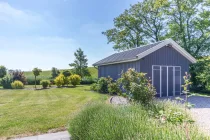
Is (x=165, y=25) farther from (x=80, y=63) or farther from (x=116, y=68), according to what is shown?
(x=80, y=63)

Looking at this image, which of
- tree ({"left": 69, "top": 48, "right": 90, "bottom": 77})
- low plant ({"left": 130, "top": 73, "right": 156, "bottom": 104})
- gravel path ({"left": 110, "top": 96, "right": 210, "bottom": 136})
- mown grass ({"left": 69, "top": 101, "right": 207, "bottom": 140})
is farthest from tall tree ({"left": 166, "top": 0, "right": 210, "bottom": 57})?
mown grass ({"left": 69, "top": 101, "right": 207, "bottom": 140})

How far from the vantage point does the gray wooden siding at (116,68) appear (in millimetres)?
13458

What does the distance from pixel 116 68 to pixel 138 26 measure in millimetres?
14559

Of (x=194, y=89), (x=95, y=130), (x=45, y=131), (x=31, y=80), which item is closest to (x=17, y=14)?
(x=45, y=131)

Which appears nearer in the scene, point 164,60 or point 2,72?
point 164,60

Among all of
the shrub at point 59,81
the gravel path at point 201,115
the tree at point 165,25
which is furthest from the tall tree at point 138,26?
the gravel path at point 201,115

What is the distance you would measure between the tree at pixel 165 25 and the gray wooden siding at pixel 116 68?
1100 cm

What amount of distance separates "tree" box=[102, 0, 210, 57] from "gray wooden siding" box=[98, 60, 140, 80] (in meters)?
11.0

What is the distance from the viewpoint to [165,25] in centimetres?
2720

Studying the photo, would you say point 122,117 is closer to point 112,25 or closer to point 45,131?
point 45,131

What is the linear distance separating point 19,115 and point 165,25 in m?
25.2

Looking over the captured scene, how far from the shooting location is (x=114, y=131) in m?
3.11

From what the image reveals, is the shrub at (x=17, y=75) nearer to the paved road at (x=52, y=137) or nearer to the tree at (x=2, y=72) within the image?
the tree at (x=2, y=72)

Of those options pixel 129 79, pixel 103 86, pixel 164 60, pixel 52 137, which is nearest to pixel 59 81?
pixel 103 86
